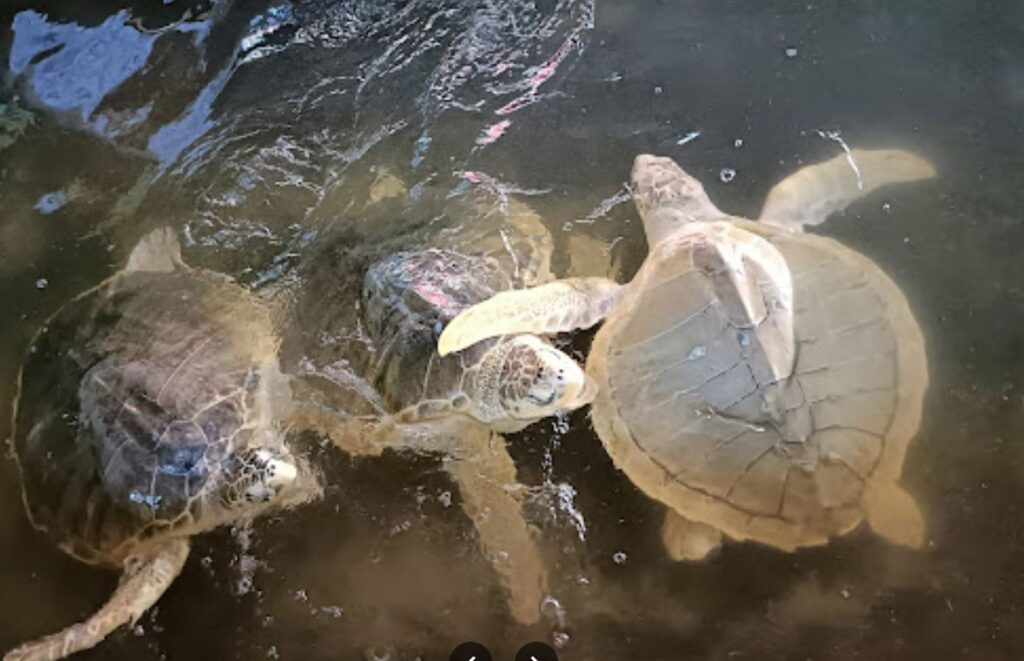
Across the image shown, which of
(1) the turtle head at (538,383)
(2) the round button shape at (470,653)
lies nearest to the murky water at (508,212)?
(2) the round button shape at (470,653)

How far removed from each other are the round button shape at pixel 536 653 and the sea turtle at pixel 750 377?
0.87 feet

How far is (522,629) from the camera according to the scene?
168 centimetres

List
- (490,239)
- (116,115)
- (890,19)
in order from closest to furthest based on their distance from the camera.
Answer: (490,239) < (890,19) < (116,115)

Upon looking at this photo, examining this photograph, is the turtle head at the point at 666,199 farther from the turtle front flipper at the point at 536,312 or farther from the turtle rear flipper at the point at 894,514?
the turtle rear flipper at the point at 894,514

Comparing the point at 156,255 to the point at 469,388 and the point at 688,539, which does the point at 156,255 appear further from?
the point at 688,539

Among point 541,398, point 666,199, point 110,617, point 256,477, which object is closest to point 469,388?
point 541,398

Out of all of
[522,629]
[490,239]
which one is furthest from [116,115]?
[522,629]

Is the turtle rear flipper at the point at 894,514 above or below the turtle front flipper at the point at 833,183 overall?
below

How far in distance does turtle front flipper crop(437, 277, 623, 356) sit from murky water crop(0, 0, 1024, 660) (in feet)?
0.53

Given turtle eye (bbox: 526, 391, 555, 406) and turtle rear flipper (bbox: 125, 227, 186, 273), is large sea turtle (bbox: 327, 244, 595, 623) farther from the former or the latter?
turtle rear flipper (bbox: 125, 227, 186, 273)

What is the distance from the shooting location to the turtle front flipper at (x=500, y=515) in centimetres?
170

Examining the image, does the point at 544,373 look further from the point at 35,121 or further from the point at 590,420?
the point at 35,121

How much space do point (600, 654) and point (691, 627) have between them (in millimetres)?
155

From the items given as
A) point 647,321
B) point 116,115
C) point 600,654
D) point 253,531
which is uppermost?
point 116,115
